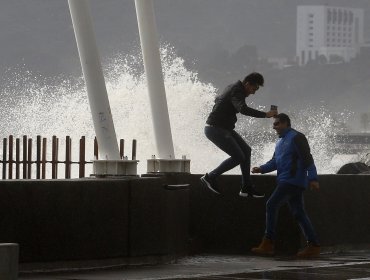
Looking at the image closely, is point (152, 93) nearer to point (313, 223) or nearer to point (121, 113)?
point (313, 223)

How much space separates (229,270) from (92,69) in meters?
3.30

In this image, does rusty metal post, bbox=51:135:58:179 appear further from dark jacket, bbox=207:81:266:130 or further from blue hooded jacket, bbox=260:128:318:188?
blue hooded jacket, bbox=260:128:318:188

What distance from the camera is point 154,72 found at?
16.1 metres

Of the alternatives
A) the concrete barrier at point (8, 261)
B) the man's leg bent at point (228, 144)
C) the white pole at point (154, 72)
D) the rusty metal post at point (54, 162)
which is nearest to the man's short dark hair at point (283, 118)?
the man's leg bent at point (228, 144)

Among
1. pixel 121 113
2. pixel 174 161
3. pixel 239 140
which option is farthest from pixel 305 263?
pixel 121 113

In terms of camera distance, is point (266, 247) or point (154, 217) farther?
point (266, 247)

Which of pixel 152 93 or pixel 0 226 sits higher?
pixel 152 93

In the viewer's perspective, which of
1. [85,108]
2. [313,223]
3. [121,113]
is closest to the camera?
[313,223]

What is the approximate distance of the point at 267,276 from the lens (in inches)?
463

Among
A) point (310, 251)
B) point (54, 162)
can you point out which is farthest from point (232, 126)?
point (54, 162)

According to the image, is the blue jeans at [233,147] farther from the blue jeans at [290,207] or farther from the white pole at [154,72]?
the white pole at [154,72]

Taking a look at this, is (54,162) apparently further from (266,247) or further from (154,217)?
(154,217)

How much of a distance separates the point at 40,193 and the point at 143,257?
1.47 m

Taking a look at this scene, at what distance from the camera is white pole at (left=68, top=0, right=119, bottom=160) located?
1471 cm
